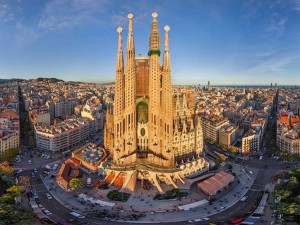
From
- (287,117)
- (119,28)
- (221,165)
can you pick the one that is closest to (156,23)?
(119,28)

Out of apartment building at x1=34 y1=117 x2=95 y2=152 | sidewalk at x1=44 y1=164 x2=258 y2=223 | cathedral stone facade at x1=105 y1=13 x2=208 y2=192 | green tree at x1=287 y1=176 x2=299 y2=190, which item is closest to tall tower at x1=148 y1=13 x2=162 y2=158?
cathedral stone facade at x1=105 y1=13 x2=208 y2=192

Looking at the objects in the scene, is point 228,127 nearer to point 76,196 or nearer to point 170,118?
point 170,118

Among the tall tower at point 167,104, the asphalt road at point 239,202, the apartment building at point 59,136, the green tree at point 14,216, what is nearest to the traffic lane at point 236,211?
the asphalt road at point 239,202

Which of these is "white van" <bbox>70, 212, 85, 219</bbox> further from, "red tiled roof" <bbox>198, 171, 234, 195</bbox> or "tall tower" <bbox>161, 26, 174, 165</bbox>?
"tall tower" <bbox>161, 26, 174, 165</bbox>

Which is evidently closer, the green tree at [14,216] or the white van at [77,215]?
the green tree at [14,216]

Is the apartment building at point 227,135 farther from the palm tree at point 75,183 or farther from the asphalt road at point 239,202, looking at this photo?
the palm tree at point 75,183

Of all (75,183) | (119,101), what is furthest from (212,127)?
(75,183)

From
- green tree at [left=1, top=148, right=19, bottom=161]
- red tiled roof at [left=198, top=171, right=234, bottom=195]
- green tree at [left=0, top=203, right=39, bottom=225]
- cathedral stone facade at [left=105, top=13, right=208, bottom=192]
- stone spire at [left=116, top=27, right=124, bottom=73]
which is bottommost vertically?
red tiled roof at [left=198, top=171, right=234, bottom=195]

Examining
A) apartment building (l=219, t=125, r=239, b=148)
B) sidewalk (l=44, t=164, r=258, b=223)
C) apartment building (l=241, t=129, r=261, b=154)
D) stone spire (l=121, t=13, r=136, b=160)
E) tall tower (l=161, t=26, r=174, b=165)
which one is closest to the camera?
sidewalk (l=44, t=164, r=258, b=223)

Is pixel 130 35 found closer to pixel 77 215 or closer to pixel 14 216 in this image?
pixel 77 215
